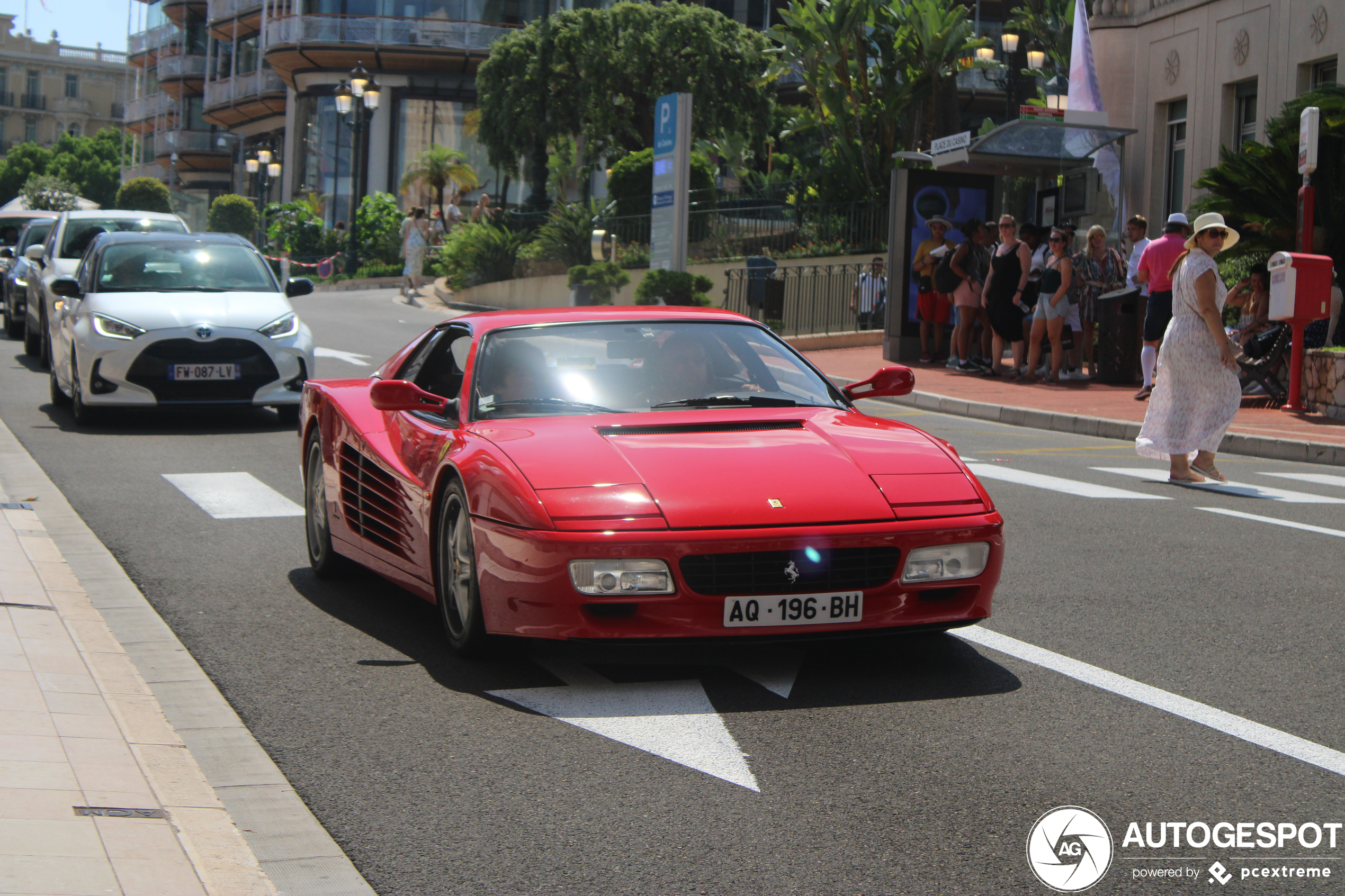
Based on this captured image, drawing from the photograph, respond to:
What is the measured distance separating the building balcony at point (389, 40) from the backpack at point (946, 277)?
43.8 m

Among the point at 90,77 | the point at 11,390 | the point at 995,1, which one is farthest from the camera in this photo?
the point at 90,77

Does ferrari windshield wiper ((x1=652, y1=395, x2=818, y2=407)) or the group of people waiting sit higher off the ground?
the group of people waiting

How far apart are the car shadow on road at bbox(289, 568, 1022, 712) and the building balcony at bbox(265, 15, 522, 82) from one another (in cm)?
5964

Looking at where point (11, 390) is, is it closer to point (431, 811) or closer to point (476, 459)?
point (476, 459)

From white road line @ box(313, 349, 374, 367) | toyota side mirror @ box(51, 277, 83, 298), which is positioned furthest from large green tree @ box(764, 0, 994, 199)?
toyota side mirror @ box(51, 277, 83, 298)

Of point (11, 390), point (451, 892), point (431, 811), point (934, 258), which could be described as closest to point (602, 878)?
point (451, 892)

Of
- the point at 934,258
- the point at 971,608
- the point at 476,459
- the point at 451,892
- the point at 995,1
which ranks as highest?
the point at 995,1

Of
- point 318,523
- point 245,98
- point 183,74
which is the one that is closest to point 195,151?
point 183,74

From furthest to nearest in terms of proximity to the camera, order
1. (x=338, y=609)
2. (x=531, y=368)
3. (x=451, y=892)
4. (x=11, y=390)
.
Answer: (x=11, y=390)
(x=338, y=609)
(x=531, y=368)
(x=451, y=892)

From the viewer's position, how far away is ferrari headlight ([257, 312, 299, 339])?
13.5m

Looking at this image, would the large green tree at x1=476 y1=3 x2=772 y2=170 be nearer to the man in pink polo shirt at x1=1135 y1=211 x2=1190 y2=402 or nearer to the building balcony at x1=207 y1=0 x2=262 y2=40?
the man in pink polo shirt at x1=1135 y1=211 x2=1190 y2=402

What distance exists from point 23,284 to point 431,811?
21.5m

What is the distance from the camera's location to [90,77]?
454 ft

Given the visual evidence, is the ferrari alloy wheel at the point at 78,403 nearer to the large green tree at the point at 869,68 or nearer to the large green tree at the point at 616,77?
the large green tree at the point at 869,68
